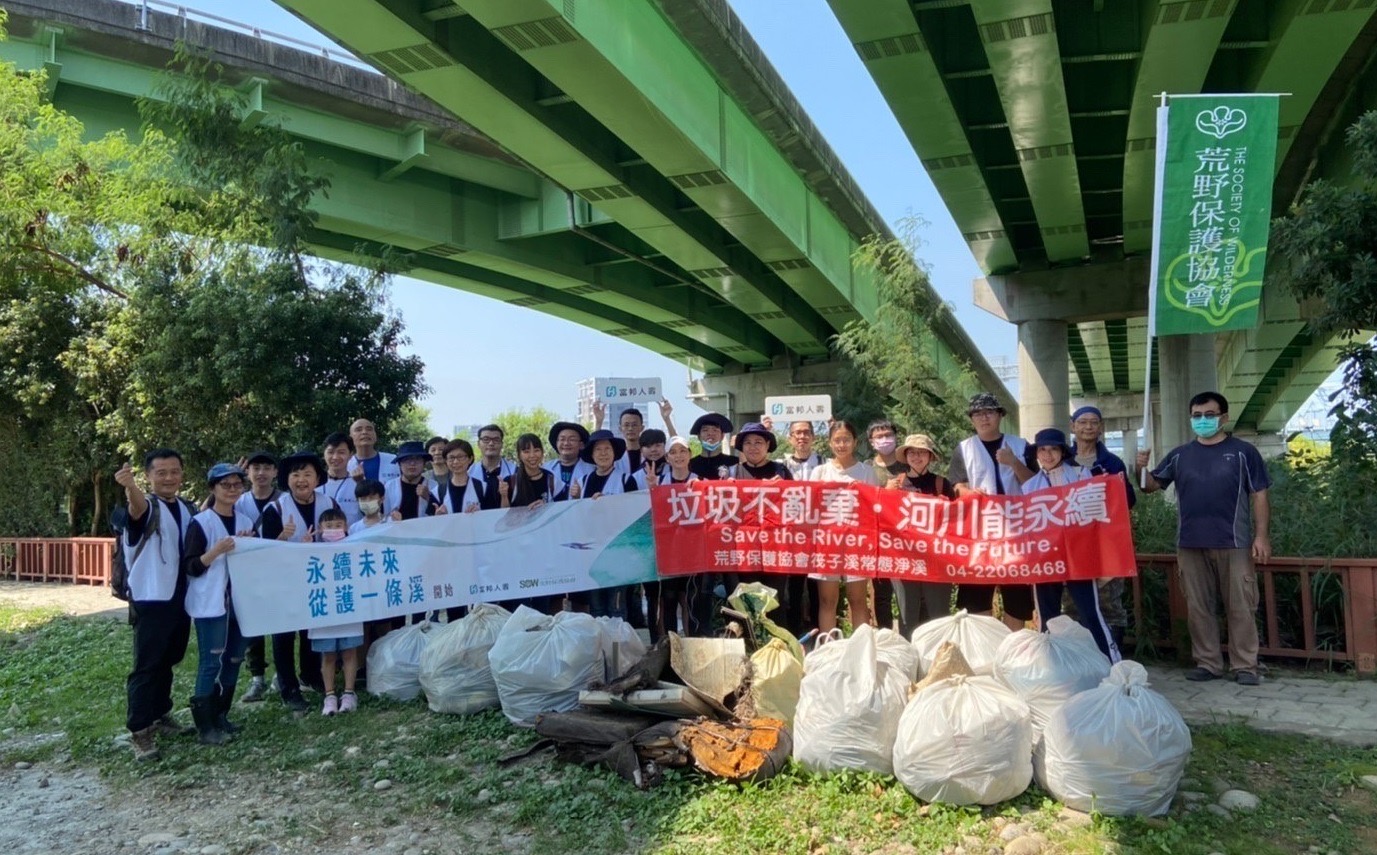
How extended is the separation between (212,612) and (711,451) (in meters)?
3.59

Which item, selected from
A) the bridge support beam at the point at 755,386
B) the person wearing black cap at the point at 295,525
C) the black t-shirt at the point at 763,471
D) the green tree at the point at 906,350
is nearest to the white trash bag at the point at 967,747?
the black t-shirt at the point at 763,471

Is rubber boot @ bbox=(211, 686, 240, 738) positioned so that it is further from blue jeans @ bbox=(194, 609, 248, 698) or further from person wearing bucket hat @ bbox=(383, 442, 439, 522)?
person wearing bucket hat @ bbox=(383, 442, 439, 522)

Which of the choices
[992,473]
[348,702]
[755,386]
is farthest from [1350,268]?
[755,386]

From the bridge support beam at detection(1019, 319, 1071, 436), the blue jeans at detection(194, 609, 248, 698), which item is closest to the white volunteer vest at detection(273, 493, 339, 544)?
the blue jeans at detection(194, 609, 248, 698)

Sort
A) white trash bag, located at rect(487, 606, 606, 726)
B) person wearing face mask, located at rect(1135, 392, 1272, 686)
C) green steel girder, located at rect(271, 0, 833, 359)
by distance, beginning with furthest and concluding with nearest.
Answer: green steel girder, located at rect(271, 0, 833, 359)
person wearing face mask, located at rect(1135, 392, 1272, 686)
white trash bag, located at rect(487, 606, 606, 726)

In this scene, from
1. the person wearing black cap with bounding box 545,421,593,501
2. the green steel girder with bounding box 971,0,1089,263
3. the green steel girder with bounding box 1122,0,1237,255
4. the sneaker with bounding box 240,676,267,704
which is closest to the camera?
the sneaker with bounding box 240,676,267,704

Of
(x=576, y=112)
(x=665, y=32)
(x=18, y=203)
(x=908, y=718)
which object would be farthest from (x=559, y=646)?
(x=18, y=203)

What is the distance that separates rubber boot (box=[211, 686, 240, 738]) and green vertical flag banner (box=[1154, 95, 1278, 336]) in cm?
651

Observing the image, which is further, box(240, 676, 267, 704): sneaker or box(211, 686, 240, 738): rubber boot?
box(240, 676, 267, 704): sneaker

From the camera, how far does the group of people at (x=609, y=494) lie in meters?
5.71

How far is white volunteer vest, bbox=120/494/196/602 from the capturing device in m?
5.54

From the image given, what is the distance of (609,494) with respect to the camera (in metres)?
7.17

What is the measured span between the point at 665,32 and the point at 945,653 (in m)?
9.53

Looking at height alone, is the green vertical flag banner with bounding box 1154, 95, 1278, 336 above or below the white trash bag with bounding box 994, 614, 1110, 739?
above
